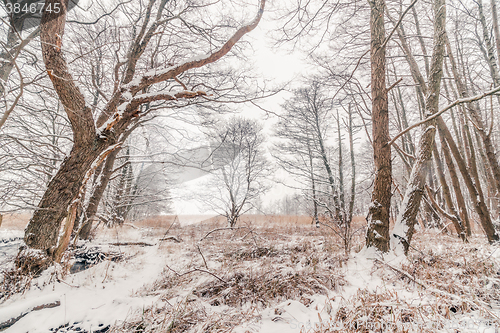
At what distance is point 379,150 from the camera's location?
102 inches

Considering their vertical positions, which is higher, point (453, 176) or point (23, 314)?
point (453, 176)

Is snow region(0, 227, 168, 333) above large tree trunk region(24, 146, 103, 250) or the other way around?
the other way around

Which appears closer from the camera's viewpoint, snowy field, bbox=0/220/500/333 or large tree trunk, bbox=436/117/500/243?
snowy field, bbox=0/220/500/333

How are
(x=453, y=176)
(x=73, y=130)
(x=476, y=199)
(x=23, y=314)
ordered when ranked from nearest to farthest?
(x=23, y=314) → (x=73, y=130) → (x=476, y=199) → (x=453, y=176)

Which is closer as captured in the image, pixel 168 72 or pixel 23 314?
pixel 23 314

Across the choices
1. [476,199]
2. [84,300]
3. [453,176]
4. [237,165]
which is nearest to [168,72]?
[84,300]

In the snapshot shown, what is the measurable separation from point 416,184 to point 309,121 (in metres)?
6.36

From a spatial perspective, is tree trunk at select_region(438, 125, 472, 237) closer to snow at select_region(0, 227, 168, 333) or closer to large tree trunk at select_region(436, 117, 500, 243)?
large tree trunk at select_region(436, 117, 500, 243)

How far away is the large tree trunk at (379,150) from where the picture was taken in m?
2.37

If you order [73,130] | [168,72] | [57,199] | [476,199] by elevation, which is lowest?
[57,199]

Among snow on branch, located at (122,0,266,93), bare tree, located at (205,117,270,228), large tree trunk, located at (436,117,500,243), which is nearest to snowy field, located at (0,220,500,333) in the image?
large tree trunk, located at (436,117,500,243)

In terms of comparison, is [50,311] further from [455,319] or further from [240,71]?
[240,71]

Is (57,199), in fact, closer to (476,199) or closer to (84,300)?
(84,300)

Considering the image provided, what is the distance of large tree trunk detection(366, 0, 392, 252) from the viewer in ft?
7.79
